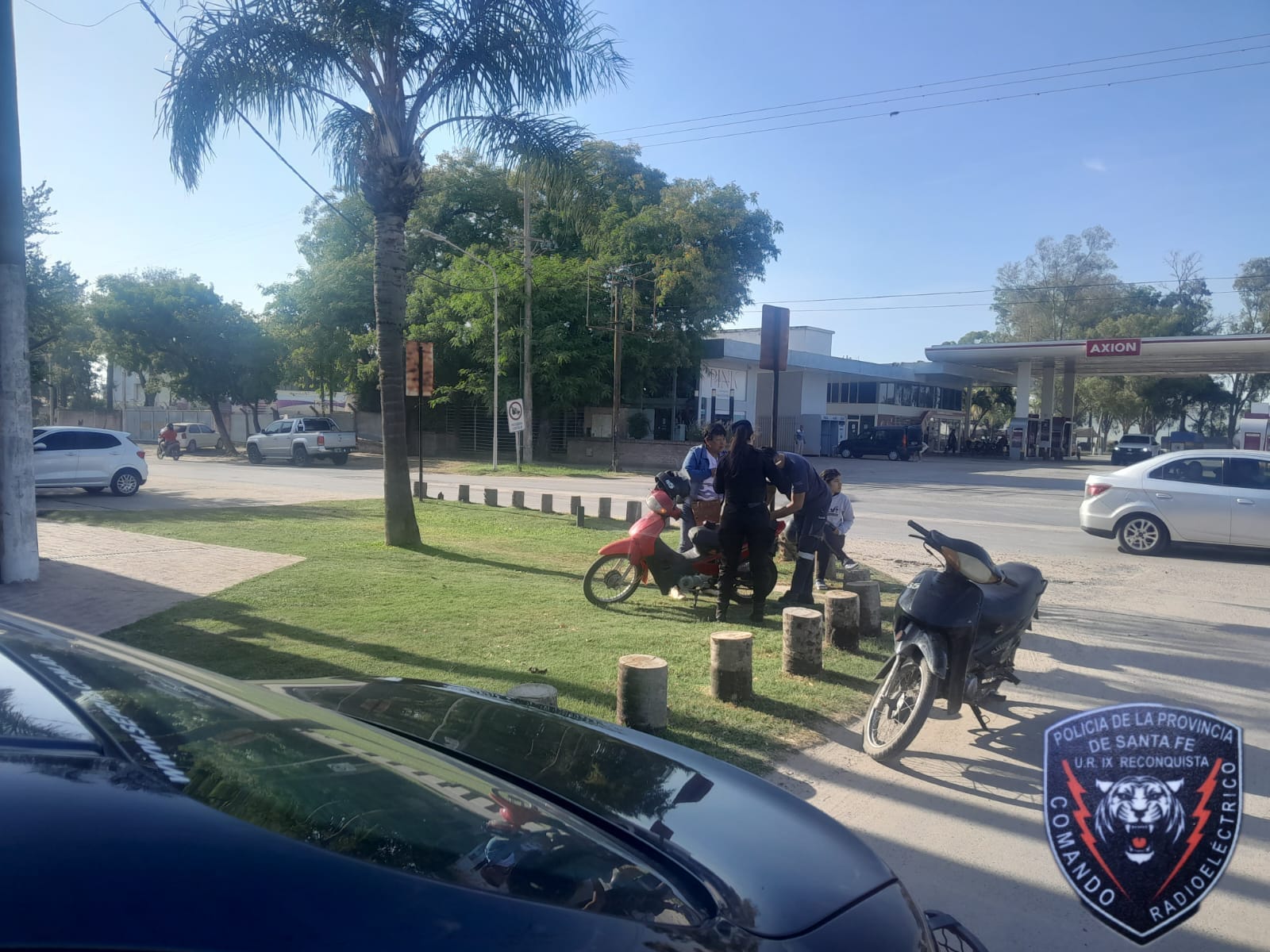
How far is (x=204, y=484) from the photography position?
23.9 m

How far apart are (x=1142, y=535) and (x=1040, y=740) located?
8.92 m

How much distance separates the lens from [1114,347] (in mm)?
39031

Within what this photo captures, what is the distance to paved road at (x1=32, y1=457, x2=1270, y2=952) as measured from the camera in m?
3.43

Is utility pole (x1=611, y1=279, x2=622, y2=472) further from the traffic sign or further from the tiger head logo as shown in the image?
the tiger head logo

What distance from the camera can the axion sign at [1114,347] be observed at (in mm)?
38562

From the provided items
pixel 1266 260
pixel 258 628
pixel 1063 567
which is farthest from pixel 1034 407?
pixel 258 628

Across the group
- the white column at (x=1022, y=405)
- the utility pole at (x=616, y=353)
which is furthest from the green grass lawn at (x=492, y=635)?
the white column at (x=1022, y=405)

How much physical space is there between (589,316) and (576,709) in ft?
96.6

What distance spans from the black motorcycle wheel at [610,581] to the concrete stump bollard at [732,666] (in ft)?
9.46

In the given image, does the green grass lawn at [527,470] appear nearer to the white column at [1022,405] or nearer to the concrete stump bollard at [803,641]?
the concrete stump bollard at [803,641]

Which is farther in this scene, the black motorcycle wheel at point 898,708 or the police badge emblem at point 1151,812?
the black motorcycle wheel at point 898,708

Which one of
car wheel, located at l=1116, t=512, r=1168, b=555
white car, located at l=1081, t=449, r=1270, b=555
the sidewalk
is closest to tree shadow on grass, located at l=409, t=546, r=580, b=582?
the sidewalk

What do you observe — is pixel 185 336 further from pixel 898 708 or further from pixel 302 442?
pixel 898 708

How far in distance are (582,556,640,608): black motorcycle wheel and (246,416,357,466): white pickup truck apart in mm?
28444
